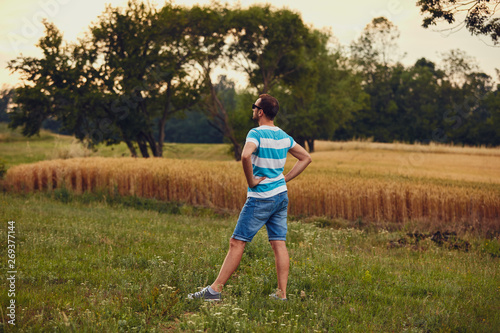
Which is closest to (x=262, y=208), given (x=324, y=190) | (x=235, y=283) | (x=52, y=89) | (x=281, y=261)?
(x=281, y=261)

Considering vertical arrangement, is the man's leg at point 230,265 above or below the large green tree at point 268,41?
below

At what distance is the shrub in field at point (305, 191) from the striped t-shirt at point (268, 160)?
7.55m

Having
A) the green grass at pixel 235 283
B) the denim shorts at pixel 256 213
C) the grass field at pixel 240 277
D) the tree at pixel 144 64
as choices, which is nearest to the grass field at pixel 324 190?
the grass field at pixel 240 277

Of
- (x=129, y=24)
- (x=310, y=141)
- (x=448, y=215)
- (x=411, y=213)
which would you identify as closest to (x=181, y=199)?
(x=411, y=213)

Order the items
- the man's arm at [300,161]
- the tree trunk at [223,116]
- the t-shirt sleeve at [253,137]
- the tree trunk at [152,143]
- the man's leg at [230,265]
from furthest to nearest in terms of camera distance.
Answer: the tree trunk at [223,116], the tree trunk at [152,143], the man's arm at [300,161], the man's leg at [230,265], the t-shirt sleeve at [253,137]

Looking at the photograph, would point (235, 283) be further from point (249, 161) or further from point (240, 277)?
point (249, 161)

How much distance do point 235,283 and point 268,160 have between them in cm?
199

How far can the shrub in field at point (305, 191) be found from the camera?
11234 mm

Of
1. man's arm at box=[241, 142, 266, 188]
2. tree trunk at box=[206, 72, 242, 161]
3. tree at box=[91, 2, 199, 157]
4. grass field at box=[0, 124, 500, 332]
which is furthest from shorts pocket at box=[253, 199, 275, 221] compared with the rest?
tree trunk at box=[206, 72, 242, 161]

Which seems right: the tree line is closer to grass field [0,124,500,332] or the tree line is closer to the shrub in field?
the shrub in field

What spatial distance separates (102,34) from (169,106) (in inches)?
287

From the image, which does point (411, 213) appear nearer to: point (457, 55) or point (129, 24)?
point (129, 24)

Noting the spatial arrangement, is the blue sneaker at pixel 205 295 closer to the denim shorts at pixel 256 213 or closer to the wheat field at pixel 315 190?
the denim shorts at pixel 256 213

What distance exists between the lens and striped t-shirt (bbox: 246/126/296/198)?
16.0 ft
